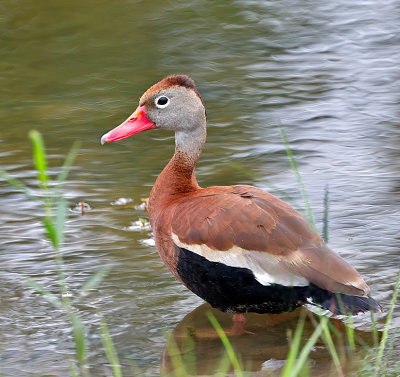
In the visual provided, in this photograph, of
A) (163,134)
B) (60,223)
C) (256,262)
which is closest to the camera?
(60,223)

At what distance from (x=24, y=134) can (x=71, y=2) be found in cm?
402

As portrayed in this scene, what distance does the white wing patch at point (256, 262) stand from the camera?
155 inches

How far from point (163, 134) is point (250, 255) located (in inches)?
137

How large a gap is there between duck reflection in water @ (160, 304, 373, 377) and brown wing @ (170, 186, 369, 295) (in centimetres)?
22

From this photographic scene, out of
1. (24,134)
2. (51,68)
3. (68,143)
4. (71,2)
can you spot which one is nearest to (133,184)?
(68,143)

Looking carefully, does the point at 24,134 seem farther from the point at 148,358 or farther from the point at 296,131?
the point at 148,358

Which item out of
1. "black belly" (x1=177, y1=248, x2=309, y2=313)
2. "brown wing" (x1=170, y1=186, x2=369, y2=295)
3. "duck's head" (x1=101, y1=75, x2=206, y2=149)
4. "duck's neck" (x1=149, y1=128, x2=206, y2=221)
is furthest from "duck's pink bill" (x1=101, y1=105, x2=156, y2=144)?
"black belly" (x1=177, y1=248, x2=309, y2=313)

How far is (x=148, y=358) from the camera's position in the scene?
160 inches

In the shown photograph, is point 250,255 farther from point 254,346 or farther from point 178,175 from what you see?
Answer: point 178,175

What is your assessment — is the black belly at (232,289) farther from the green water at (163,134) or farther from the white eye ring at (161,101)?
the white eye ring at (161,101)

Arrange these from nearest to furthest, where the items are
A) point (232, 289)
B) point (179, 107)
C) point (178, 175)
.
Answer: point (232, 289)
point (178, 175)
point (179, 107)

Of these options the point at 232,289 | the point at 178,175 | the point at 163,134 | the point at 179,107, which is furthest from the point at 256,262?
the point at 163,134

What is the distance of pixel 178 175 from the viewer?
475 centimetres

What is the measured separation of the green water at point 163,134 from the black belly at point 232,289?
0.67ft
